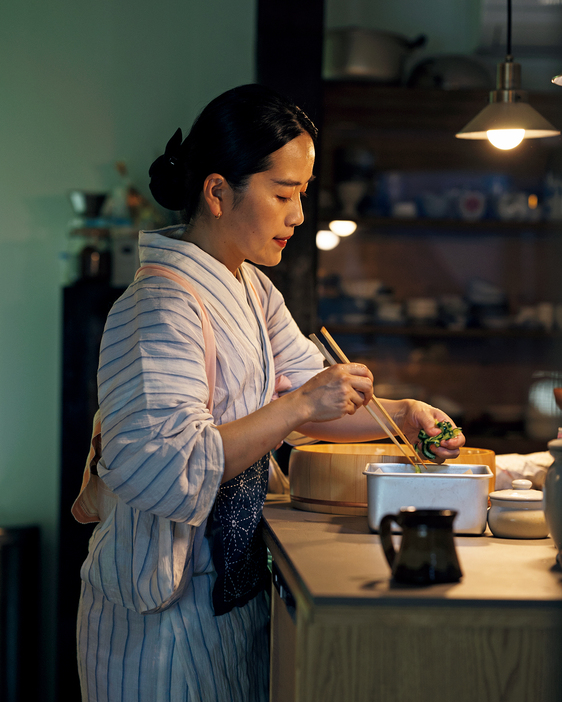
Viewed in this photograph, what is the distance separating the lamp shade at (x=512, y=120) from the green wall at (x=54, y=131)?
5.30 ft

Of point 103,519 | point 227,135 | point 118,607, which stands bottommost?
point 118,607

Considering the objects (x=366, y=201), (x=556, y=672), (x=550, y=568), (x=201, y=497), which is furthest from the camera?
(x=366, y=201)

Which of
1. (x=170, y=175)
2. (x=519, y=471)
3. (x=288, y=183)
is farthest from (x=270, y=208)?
(x=519, y=471)

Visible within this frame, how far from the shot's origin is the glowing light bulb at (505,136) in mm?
1758

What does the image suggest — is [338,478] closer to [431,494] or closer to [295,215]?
[431,494]

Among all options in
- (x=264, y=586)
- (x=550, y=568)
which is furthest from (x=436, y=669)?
(x=264, y=586)

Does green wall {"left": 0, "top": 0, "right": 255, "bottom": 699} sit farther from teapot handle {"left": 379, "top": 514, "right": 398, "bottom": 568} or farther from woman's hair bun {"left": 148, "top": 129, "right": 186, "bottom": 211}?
teapot handle {"left": 379, "top": 514, "right": 398, "bottom": 568}

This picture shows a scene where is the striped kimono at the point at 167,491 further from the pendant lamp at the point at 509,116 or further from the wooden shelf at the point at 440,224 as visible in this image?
the wooden shelf at the point at 440,224

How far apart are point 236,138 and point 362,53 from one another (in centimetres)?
199

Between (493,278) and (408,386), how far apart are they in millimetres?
661

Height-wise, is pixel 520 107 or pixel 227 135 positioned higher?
pixel 520 107

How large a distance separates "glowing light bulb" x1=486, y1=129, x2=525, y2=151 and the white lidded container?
0.96m

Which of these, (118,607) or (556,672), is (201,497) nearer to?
(118,607)

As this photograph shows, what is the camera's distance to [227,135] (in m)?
1.29
